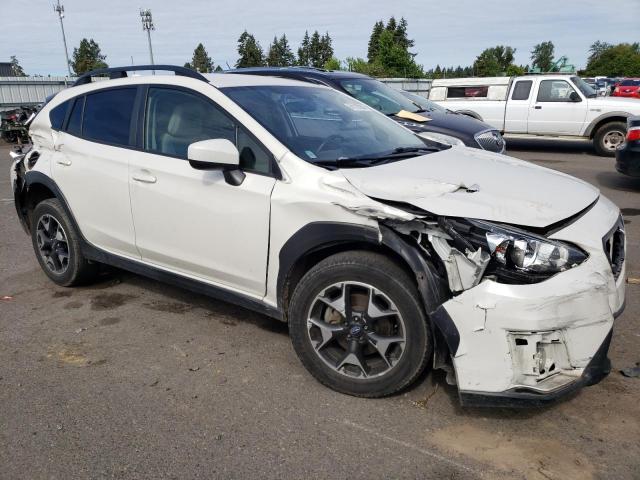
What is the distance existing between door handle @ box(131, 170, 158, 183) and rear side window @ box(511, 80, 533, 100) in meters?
11.8

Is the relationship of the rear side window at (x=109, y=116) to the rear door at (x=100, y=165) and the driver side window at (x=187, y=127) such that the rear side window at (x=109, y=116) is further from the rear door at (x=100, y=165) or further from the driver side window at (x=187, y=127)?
the driver side window at (x=187, y=127)

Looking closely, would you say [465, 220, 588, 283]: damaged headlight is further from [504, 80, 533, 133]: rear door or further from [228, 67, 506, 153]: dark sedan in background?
[504, 80, 533, 133]: rear door

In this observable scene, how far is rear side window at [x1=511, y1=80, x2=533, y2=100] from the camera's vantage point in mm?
13422

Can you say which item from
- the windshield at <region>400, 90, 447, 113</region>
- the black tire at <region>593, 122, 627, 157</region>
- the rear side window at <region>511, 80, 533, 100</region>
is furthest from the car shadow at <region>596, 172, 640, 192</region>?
the rear side window at <region>511, 80, 533, 100</region>

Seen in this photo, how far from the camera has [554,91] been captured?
42.9ft

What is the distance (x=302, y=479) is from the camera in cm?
246

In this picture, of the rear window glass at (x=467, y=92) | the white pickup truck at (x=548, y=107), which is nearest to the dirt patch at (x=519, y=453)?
the white pickup truck at (x=548, y=107)

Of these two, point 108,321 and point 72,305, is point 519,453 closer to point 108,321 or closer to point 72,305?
point 108,321

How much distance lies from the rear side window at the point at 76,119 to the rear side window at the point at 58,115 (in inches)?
4.0

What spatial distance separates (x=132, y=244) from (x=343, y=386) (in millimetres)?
1926

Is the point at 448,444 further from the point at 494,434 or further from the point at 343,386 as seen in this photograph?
the point at 343,386

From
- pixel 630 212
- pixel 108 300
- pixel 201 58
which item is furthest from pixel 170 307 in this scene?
pixel 201 58

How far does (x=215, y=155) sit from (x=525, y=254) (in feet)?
5.70

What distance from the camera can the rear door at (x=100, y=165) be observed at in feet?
13.1
